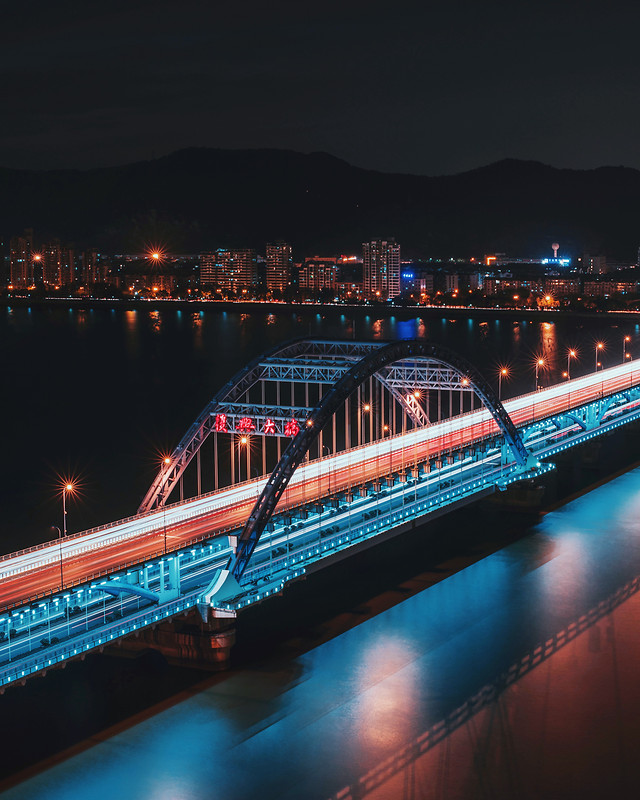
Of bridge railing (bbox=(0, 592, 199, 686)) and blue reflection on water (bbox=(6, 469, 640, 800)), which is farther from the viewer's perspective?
blue reflection on water (bbox=(6, 469, 640, 800))

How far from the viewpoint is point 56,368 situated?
276 ft

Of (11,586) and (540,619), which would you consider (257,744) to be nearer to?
(11,586)

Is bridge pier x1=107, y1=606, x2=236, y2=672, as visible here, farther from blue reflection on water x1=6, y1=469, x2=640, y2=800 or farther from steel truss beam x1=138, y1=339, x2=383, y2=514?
steel truss beam x1=138, y1=339, x2=383, y2=514

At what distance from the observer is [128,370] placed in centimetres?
8181

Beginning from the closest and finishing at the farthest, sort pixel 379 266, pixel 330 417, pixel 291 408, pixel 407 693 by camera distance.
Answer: pixel 407 693
pixel 330 417
pixel 291 408
pixel 379 266

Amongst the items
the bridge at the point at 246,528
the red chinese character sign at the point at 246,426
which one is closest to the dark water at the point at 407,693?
the bridge at the point at 246,528

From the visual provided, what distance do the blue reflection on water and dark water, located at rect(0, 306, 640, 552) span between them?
13.2 meters

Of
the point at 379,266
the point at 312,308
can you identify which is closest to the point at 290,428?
the point at 312,308

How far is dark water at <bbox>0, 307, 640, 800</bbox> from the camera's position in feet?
57.8

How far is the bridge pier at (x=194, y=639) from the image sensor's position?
20297 mm

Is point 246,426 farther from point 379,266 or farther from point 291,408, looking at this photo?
point 379,266

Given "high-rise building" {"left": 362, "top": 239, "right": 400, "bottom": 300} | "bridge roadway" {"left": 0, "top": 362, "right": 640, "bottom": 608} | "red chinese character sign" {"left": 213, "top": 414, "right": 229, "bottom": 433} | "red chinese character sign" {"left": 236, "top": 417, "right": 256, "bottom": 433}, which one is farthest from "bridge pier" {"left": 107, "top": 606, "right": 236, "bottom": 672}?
"high-rise building" {"left": 362, "top": 239, "right": 400, "bottom": 300}

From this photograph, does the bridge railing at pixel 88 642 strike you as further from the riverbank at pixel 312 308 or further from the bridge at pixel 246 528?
the riverbank at pixel 312 308

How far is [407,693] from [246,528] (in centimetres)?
408
